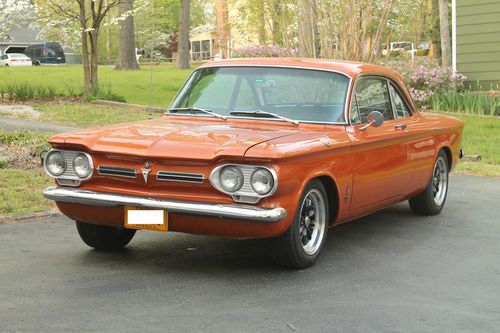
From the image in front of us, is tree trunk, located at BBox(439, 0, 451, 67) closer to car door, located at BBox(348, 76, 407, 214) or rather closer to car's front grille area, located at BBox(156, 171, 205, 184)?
car door, located at BBox(348, 76, 407, 214)

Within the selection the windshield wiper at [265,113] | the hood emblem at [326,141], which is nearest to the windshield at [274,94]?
the windshield wiper at [265,113]

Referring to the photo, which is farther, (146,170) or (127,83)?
(127,83)

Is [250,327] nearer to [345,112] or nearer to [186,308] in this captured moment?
[186,308]

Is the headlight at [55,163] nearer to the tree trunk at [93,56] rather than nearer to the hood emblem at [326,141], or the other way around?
the hood emblem at [326,141]

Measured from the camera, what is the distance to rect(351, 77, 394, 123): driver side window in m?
7.52

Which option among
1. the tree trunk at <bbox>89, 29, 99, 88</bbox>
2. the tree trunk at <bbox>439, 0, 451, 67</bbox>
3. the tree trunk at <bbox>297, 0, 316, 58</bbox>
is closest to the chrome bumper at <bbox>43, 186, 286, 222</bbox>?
the tree trunk at <bbox>297, 0, 316, 58</bbox>

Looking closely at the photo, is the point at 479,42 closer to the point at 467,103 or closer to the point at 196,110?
the point at 467,103

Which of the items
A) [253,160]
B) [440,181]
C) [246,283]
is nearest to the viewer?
[253,160]

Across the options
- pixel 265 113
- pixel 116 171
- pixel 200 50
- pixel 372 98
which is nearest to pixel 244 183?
pixel 116 171

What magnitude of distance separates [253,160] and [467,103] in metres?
13.4

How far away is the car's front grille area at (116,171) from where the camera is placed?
20.3ft

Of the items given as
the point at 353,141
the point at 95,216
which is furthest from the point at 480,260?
the point at 95,216

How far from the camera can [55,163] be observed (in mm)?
6559

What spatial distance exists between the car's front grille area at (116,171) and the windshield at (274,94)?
1335 mm
